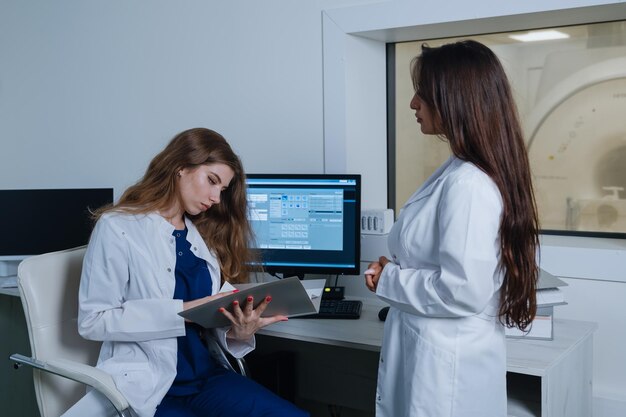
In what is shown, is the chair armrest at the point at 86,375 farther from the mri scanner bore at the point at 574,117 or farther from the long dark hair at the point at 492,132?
the mri scanner bore at the point at 574,117

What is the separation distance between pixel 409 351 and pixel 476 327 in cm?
16

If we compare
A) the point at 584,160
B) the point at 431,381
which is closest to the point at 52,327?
the point at 431,381

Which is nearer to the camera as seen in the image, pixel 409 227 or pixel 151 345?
pixel 409 227

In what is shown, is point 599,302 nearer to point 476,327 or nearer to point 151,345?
point 476,327

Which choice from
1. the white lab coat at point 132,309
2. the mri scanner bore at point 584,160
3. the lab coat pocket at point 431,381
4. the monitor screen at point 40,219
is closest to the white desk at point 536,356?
the lab coat pocket at point 431,381

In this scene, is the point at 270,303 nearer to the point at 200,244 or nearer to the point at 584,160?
the point at 200,244

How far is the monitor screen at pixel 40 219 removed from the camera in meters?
2.97

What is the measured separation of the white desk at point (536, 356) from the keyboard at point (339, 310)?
27mm

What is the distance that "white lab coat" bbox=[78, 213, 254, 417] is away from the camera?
1.87m

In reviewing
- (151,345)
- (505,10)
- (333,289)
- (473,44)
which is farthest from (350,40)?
(151,345)

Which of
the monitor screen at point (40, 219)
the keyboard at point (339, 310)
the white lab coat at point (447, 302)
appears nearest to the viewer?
the white lab coat at point (447, 302)

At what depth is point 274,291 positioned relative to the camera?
1857 mm

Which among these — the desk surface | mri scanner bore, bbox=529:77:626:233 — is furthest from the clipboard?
mri scanner bore, bbox=529:77:626:233

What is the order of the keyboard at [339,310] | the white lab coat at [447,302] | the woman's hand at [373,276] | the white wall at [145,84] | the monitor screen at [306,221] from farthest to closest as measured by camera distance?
the white wall at [145,84], the monitor screen at [306,221], the keyboard at [339,310], the woman's hand at [373,276], the white lab coat at [447,302]
